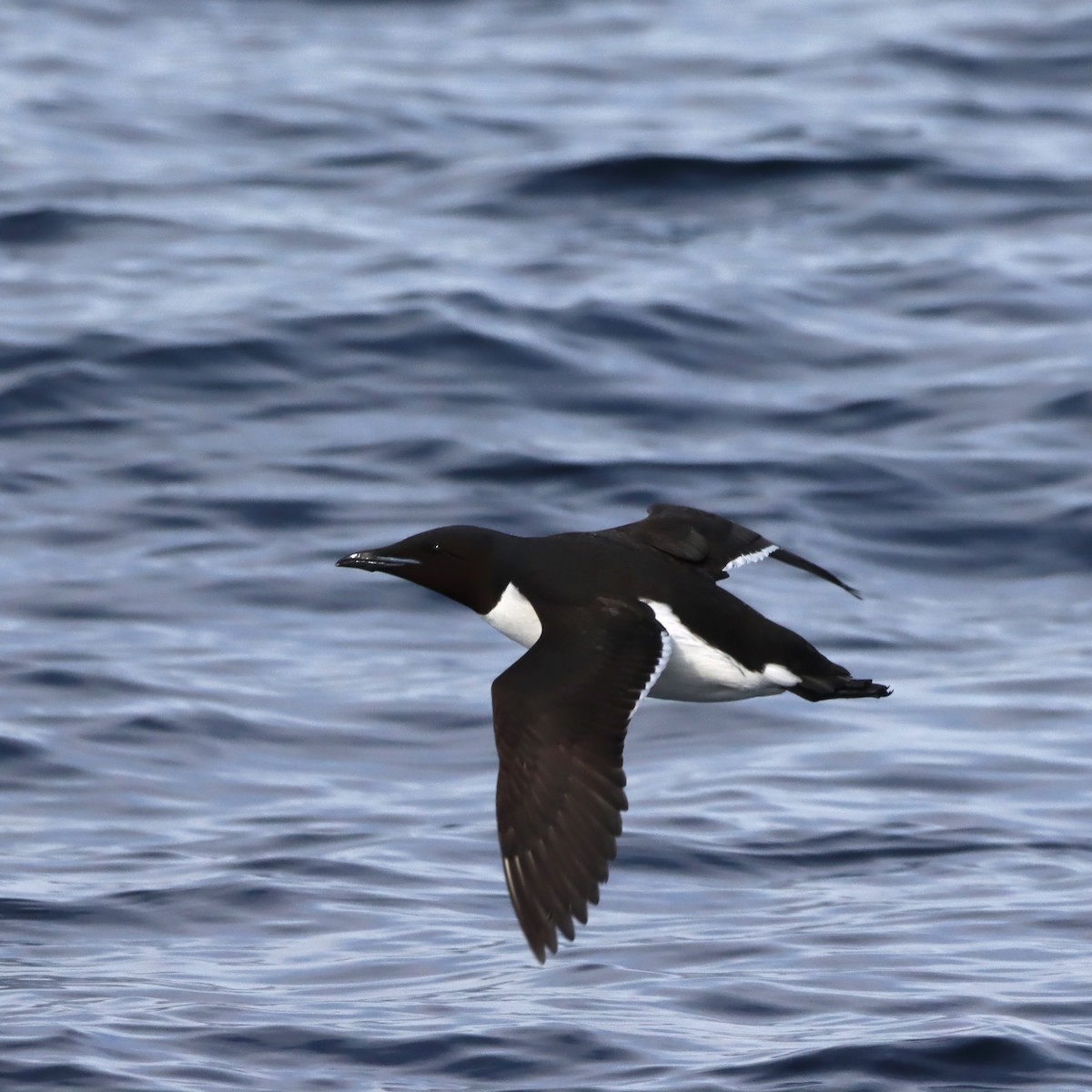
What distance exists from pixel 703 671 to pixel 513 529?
4.91 meters

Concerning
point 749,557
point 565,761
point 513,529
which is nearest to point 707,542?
point 749,557

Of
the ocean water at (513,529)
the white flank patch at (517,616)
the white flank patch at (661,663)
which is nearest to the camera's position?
the white flank patch at (661,663)

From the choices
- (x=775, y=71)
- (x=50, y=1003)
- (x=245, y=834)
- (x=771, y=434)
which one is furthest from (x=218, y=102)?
(x=50, y=1003)

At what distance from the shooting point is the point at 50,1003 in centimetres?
702

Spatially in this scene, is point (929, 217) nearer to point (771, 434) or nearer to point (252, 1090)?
point (771, 434)

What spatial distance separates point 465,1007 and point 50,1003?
125cm

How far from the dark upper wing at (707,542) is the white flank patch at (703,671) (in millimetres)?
445

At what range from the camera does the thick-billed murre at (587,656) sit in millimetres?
5844

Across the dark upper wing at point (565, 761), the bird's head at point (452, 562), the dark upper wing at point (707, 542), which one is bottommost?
the dark upper wing at point (565, 761)

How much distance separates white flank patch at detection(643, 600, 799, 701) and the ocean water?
3.35 feet

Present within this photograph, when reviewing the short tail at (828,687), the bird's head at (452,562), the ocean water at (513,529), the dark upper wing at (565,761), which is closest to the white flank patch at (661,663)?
the dark upper wing at (565,761)

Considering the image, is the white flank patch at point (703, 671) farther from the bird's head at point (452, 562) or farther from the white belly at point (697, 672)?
the bird's head at point (452, 562)

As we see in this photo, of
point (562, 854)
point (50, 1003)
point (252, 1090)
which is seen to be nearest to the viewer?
point (562, 854)

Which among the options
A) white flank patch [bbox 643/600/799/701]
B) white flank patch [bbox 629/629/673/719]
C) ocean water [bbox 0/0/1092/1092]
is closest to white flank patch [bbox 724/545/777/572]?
white flank patch [bbox 643/600/799/701]
